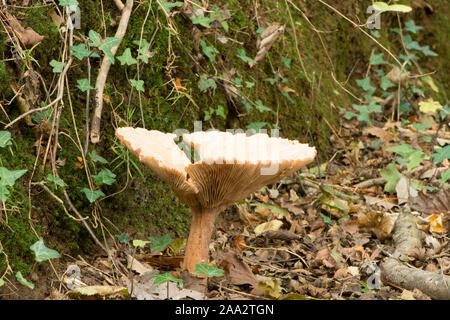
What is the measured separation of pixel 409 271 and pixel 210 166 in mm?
1247

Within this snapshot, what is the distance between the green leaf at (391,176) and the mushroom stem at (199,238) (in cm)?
210

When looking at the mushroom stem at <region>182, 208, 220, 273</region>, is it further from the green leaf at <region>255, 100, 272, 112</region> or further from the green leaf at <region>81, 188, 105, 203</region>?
the green leaf at <region>255, 100, 272, 112</region>

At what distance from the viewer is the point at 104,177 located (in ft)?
10.0

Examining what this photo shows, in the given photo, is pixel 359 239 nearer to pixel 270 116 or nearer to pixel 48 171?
pixel 270 116

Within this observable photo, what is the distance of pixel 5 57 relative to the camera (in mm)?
2809

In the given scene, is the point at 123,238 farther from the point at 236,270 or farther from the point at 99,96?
the point at 99,96

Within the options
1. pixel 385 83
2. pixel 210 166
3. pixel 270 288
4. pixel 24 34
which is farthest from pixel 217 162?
pixel 385 83

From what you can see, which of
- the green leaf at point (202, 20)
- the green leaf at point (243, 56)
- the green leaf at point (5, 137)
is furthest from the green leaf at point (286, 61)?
the green leaf at point (5, 137)

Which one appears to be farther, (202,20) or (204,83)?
(204,83)

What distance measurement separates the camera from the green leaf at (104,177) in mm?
3041

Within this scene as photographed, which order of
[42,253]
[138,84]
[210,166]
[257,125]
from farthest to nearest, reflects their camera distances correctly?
[257,125] → [138,84] → [210,166] → [42,253]

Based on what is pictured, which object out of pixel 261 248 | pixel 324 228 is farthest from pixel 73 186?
pixel 324 228

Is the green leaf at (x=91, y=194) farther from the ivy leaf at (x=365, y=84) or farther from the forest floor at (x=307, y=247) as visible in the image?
the ivy leaf at (x=365, y=84)

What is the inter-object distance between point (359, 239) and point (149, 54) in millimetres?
1784
